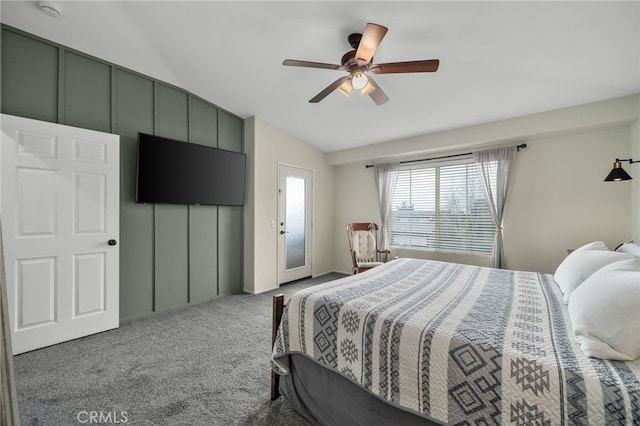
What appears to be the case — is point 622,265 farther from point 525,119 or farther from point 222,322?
point 222,322

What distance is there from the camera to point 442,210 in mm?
4355

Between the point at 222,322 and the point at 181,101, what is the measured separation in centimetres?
291

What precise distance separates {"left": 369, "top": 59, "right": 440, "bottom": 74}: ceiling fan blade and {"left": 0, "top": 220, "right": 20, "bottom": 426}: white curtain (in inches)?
98.0

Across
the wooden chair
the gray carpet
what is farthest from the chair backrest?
the gray carpet

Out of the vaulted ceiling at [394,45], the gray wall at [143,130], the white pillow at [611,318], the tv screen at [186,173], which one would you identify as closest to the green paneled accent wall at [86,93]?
the gray wall at [143,130]

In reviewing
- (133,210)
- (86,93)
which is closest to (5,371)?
(133,210)

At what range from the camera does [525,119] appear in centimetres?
336

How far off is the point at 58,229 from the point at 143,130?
4.59 ft

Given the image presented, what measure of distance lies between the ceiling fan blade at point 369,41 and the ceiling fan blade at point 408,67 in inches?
5.0

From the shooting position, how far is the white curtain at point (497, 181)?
12.2 ft

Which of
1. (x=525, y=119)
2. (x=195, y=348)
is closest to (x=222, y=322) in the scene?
(x=195, y=348)

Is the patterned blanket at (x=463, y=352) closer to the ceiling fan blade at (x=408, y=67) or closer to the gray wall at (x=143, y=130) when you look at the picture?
the ceiling fan blade at (x=408, y=67)

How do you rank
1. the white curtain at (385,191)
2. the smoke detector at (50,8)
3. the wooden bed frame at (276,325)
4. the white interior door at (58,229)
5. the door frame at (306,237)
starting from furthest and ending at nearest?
the white curtain at (385,191), the door frame at (306,237), the white interior door at (58,229), the smoke detector at (50,8), the wooden bed frame at (276,325)

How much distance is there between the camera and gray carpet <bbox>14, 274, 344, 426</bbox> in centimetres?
171
